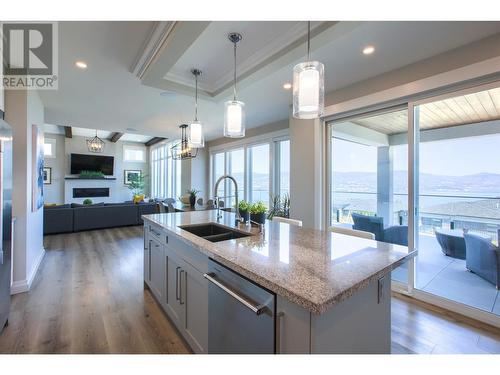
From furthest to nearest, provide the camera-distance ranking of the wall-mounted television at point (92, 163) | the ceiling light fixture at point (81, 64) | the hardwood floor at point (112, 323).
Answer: the wall-mounted television at point (92, 163), the ceiling light fixture at point (81, 64), the hardwood floor at point (112, 323)

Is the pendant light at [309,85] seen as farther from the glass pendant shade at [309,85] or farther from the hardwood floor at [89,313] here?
the hardwood floor at [89,313]

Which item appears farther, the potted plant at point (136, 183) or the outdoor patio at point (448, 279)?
the potted plant at point (136, 183)

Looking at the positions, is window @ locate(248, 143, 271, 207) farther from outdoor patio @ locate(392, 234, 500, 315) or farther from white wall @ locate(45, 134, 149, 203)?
white wall @ locate(45, 134, 149, 203)

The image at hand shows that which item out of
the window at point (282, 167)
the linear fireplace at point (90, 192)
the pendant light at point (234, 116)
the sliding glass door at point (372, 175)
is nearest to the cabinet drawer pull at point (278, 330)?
the pendant light at point (234, 116)

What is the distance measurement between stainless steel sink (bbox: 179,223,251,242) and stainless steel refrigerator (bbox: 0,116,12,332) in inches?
57.1

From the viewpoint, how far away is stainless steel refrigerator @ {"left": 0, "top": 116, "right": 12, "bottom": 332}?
1.90 meters

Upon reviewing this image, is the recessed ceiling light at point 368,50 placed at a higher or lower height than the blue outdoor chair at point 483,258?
higher

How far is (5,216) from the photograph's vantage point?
197 cm

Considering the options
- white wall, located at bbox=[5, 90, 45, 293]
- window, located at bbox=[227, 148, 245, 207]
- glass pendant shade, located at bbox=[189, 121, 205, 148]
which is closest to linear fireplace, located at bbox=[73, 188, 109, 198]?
window, located at bbox=[227, 148, 245, 207]

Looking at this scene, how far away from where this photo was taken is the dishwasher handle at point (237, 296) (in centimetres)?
103

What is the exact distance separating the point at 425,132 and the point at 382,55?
1.04 metres

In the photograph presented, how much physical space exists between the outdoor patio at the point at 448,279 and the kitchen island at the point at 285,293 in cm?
176

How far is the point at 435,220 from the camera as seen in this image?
107 inches

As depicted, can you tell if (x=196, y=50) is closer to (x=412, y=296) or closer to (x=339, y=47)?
(x=339, y=47)
